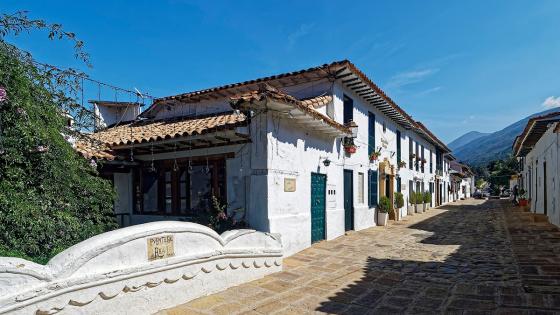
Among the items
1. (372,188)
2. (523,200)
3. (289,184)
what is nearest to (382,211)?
(372,188)

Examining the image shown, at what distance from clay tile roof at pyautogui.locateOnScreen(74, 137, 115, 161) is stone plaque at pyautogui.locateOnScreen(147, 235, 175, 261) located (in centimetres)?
357

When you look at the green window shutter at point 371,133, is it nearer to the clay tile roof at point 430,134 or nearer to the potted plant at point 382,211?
the potted plant at point 382,211

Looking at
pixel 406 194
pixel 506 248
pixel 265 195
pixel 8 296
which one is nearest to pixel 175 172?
pixel 265 195

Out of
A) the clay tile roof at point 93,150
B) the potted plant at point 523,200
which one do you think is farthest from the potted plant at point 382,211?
the potted plant at point 523,200

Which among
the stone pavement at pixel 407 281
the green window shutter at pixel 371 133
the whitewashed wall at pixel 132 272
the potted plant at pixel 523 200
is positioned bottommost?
the potted plant at pixel 523 200

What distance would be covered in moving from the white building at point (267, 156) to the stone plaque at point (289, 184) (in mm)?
23

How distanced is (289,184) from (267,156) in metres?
1.08

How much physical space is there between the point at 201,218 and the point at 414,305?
4.65 m

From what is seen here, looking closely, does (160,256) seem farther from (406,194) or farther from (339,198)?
(406,194)

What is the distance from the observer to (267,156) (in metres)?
7.45

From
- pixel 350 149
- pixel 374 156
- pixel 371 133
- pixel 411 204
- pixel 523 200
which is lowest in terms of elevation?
pixel 523 200

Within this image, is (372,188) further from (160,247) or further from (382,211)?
(160,247)

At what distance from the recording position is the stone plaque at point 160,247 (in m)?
4.73

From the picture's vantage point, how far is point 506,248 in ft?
30.2
